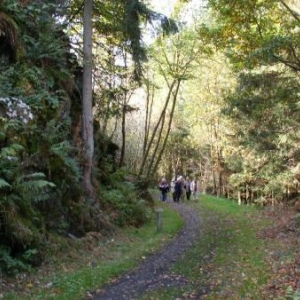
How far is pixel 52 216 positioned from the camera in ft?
38.8

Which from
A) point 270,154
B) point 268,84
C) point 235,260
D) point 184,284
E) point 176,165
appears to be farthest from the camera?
point 176,165

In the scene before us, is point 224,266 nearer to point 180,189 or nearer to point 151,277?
point 151,277

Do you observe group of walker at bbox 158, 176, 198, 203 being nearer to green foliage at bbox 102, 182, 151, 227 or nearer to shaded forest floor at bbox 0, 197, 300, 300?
A: green foliage at bbox 102, 182, 151, 227

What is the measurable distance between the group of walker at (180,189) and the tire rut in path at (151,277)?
14239mm

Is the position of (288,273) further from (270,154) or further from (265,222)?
(270,154)

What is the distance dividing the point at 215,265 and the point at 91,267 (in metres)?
3.17

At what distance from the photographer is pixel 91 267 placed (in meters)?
10.5

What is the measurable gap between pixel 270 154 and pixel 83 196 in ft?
36.7

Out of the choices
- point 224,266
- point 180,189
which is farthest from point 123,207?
point 180,189

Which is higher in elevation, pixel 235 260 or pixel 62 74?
pixel 62 74

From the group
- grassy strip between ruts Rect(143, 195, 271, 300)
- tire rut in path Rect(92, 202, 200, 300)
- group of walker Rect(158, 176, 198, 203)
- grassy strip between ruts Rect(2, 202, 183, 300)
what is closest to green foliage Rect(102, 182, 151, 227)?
grassy strip between ruts Rect(2, 202, 183, 300)

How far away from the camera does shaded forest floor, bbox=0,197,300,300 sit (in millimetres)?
8398

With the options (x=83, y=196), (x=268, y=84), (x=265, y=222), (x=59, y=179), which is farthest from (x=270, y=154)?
(x=59, y=179)

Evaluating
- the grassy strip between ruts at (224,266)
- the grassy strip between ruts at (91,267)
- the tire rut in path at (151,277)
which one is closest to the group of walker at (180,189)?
the grassy strip between ruts at (224,266)
